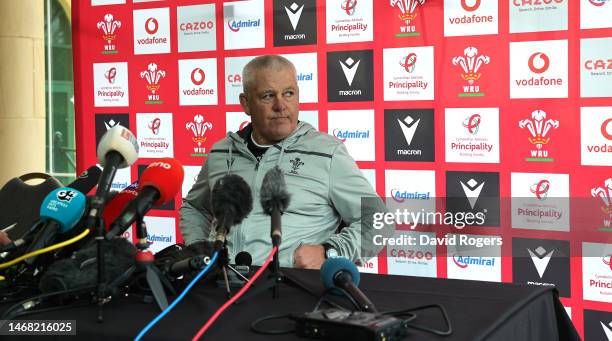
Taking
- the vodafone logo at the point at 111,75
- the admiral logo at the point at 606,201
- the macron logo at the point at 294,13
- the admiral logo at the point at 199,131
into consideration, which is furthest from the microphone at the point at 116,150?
the vodafone logo at the point at 111,75

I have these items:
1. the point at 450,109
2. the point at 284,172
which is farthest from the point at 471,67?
the point at 284,172

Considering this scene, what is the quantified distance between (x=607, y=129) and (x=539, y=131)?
0.84ft

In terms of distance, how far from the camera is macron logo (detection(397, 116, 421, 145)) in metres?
3.08

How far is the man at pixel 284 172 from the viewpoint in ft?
7.70

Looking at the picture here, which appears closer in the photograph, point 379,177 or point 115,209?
point 115,209

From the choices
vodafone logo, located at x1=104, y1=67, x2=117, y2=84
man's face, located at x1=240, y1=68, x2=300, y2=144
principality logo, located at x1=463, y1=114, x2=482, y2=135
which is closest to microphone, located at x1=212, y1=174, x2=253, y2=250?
man's face, located at x1=240, y1=68, x2=300, y2=144

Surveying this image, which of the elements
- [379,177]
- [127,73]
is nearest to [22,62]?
[127,73]

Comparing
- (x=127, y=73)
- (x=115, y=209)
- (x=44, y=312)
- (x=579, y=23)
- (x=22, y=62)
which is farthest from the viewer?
(x=22, y=62)

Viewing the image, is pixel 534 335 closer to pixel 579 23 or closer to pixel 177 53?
pixel 579 23

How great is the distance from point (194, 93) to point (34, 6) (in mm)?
2155

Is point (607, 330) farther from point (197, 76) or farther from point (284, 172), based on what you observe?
point (197, 76)

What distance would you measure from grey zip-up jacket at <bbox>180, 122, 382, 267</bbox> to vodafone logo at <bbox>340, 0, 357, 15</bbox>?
Result: 0.85 metres

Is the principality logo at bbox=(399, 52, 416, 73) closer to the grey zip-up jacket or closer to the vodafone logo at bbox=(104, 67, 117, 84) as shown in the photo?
the grey zip-up jacket

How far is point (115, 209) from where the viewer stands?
1.51 meters
